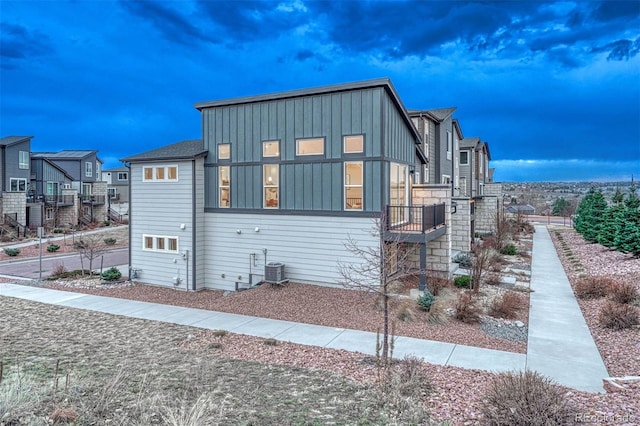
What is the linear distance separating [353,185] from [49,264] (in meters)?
17.5

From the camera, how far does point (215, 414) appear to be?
4.89 m

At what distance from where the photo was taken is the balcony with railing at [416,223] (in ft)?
38.7

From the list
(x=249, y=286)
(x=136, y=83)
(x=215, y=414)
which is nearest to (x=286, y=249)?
(x=249, y=286)

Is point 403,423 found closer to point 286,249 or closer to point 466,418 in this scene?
point 466,418

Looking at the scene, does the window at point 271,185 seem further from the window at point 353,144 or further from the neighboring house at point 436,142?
the neighboring house at point 436,142

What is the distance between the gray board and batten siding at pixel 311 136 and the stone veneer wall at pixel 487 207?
59.4 ft

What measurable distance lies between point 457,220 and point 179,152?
1389cm

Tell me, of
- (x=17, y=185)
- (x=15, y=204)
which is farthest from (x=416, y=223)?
(x=17, y=185)

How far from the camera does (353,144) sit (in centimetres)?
1255

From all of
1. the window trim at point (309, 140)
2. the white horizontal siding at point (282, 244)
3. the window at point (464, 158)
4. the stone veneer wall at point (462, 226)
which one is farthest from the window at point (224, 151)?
the window at point (464, 158)

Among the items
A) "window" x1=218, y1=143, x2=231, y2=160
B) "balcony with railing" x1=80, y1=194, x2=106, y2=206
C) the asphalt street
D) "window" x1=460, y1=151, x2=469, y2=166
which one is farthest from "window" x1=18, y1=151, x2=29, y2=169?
"window" x1=460, y1=151, x2=469, y2=166

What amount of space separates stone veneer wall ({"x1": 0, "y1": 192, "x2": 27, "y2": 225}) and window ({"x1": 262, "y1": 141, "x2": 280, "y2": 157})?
28247 millimetres

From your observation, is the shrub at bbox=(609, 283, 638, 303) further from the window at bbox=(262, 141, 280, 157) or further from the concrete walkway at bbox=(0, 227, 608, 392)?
the window at bbox=(262, 141, 280, 157)

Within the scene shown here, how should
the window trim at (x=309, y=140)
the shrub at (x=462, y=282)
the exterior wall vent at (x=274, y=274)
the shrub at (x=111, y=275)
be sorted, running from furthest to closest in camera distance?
the shrub at (x=111, y=275)
the shrub at (x=462, y=282)
the exterior wall vent at (x=274, y=274)
the window trim at (x=309, y=140)
